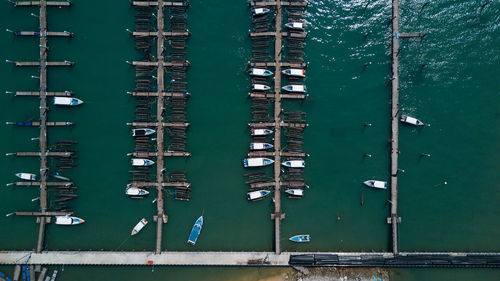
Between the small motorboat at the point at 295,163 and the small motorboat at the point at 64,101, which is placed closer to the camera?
the small motorboat at the point at 64,101

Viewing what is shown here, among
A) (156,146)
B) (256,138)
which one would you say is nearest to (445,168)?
(256,138)

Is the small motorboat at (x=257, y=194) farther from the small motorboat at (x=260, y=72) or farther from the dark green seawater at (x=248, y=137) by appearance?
the small motorboat at (x=260, y=72)

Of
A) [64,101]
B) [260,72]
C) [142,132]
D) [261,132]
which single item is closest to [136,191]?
[142,132]

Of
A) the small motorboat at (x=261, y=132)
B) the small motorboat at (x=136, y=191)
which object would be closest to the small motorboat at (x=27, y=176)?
the small motorboat at (x=136, y=191)

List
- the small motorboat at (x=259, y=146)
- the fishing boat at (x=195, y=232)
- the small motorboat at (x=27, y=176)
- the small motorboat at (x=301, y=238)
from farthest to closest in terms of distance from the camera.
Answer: the small motorboat at (x=301, y=238), the small motorboat at (x=259, y=146), the fishing boat at (x=195, y=232), the small motorboat at (x=27, y=176)

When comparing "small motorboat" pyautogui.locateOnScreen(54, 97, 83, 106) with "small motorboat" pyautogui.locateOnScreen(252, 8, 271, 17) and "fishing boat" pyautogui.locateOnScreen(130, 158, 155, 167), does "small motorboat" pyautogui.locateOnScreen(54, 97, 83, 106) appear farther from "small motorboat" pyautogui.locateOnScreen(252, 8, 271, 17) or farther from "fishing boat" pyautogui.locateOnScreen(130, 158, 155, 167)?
"small motorboat" pyautogui.locateOnScreen(252, 8, 271, 17)
